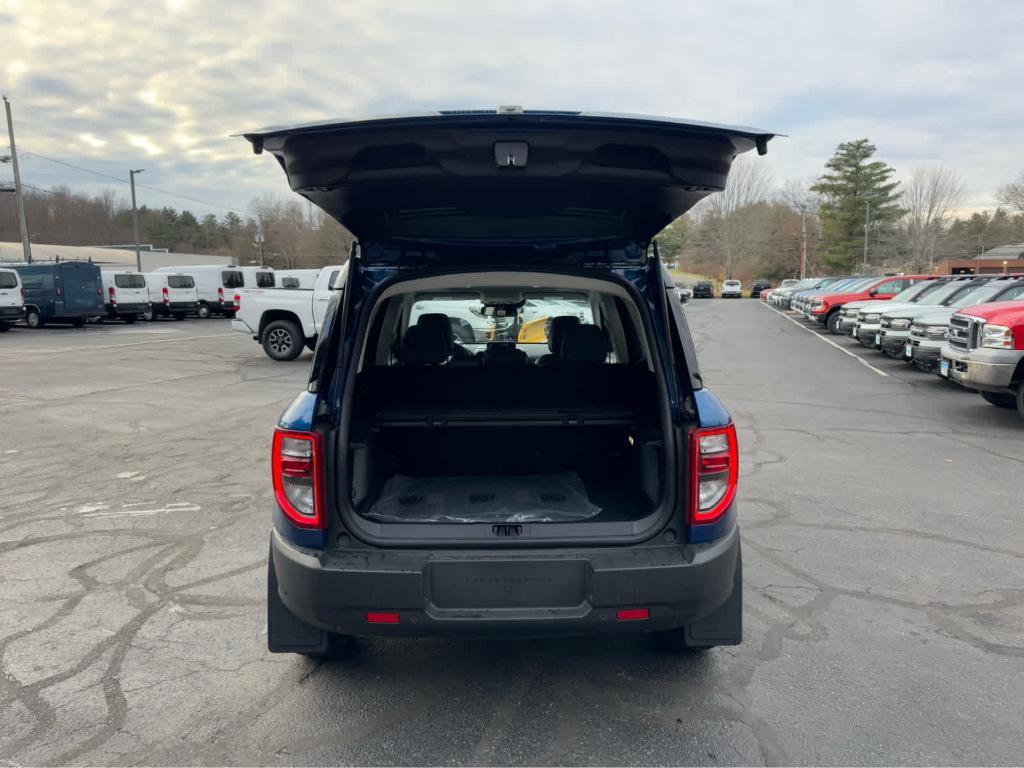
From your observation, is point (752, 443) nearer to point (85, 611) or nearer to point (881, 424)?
point (881, 424)

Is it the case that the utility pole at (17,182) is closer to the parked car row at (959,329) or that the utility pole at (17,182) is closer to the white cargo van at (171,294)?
the white cargo van at (171,294)

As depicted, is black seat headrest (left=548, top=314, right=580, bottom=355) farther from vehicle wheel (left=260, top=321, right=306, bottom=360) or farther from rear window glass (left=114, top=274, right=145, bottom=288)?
rear window glass (left=114, top=274, right=145, bottom=288)

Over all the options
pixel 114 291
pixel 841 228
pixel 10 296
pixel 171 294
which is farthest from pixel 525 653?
pixel 841 228

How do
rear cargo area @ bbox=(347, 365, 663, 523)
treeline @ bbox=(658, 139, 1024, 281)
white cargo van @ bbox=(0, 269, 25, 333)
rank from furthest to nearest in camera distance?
treeline @ bbox=(658, 139, 1024, 281) < white cargo van @ bbox=(0, 269, 25, 333) < rear cargo area @ bbox=(347, 365, 663, 523)

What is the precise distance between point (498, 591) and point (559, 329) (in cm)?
208

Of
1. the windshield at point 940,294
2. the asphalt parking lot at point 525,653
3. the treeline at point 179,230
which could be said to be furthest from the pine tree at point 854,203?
the asphalt parking lot at point 525,653

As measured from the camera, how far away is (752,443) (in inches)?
288

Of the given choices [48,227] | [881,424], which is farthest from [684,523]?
[48,227]

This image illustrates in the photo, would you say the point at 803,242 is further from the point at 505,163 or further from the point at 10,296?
the point at 505,163

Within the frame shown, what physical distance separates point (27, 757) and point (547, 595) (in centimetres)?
187

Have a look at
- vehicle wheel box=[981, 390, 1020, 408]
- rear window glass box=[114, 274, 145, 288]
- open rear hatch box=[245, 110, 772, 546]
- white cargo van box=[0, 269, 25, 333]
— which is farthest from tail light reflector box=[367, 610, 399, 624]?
rear window glass box=[114, 274, 145, 288]

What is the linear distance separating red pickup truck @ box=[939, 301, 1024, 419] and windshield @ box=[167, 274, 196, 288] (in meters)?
28.4

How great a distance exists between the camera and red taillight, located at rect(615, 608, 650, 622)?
8.24 feet

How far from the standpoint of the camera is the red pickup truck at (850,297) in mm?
21559
